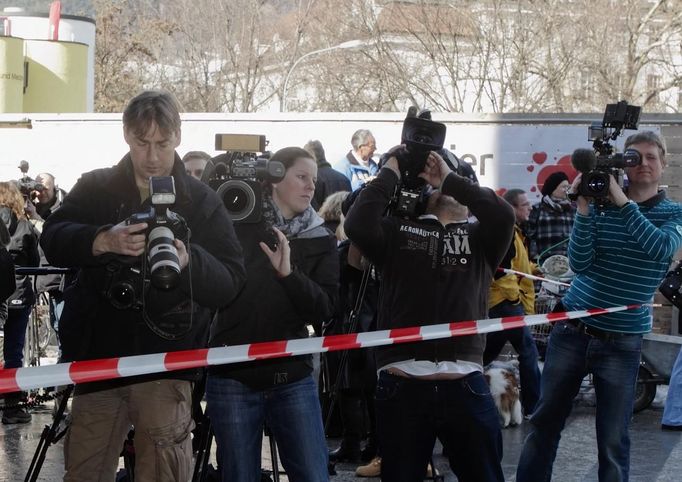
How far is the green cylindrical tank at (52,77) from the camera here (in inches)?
1265

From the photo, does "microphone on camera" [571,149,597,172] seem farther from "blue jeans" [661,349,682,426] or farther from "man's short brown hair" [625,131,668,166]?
"blue jeans" [661,349,682,426]

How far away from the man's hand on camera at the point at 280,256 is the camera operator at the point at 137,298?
38 cm

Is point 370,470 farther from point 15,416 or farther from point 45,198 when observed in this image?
point 45,198

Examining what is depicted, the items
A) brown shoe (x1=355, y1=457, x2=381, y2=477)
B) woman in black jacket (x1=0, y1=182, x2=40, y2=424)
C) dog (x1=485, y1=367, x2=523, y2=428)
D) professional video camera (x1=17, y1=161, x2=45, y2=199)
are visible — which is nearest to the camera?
brown shoe (x1=355, y1=457, x2=381, y2=477)

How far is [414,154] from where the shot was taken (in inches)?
205

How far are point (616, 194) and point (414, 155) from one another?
1253 mm

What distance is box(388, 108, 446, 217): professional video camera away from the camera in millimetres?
5141

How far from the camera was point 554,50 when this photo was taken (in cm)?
3275

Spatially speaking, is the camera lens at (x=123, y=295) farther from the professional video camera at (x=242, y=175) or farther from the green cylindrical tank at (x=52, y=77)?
the green cylindrical tank at (x=52, y=77)

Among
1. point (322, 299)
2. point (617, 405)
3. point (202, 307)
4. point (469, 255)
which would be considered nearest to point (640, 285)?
point (617, 405)

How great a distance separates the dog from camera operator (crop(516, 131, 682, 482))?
9.93ft

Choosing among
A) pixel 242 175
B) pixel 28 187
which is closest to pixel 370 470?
pixel 242 175

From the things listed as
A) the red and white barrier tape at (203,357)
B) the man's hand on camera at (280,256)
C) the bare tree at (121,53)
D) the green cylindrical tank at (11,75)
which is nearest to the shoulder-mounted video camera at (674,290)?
the red and white barrier tape at (203,357)

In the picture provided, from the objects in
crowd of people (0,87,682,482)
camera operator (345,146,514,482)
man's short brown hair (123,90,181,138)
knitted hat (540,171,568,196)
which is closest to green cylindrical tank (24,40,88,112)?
knitted hat (540,171,568,196)
